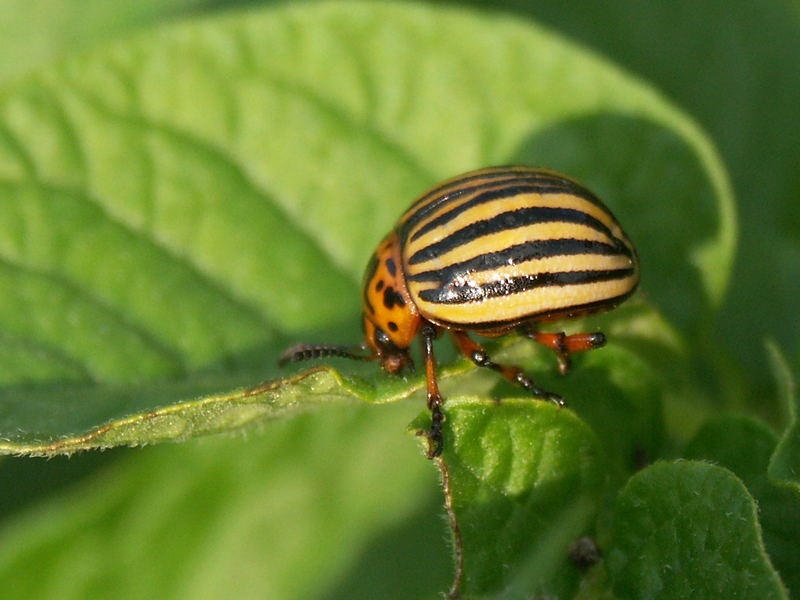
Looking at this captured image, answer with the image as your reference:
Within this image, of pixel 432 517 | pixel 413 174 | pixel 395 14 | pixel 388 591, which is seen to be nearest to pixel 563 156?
pixel 413 174

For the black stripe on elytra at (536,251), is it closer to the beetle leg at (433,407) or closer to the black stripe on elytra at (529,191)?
the black stripe on elytra at (529,191)

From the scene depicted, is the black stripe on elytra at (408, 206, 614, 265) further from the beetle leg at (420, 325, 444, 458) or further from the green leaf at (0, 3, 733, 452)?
the green leaf at (0, 3, 733, 452)

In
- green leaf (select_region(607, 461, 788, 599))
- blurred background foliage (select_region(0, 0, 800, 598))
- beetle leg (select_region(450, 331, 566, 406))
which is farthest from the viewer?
blurred background foliage (select_region(0, 0, 800, 598))

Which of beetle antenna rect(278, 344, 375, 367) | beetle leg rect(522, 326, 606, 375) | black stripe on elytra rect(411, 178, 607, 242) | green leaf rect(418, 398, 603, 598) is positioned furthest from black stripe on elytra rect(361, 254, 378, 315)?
green leaf rect(418, 398, 603, 598)

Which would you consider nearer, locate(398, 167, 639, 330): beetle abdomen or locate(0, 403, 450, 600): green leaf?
locate(398, 167, 639, 330): beetle abdomen

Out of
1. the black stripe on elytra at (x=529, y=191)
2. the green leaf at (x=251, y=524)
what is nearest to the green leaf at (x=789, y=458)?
the black stripe on elytra at (x=529, y=191)

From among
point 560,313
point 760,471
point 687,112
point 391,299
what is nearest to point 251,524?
point 391,299

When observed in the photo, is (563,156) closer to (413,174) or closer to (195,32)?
(413,174)
